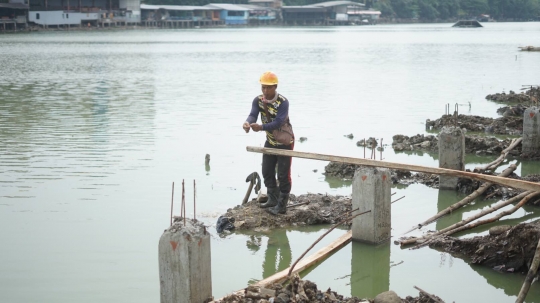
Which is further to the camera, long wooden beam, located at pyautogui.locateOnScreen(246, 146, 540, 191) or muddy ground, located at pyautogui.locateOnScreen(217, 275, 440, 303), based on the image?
long wooden beam, located at pyautogui.locateOnScreen(246, 146, 540, 191)

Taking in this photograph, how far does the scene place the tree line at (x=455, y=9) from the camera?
17200cm

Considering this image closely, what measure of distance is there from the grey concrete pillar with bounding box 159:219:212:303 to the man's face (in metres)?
2.82

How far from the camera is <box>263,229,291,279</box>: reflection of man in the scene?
787cm

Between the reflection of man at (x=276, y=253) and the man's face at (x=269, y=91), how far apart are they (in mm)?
1614

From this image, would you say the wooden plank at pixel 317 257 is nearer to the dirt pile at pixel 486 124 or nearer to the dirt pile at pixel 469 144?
the dirt pile at pixel 469 144

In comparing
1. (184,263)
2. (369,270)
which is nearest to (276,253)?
(369,270)

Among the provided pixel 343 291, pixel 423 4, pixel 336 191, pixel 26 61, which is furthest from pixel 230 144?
pixel 423 4

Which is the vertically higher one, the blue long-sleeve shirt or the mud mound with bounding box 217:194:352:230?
the blue long-sleeve shirt

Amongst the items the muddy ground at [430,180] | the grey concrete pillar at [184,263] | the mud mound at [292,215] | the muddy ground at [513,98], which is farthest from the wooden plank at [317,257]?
the muddy ground at [513,98]

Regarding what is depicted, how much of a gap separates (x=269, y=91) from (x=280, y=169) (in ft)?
3.05

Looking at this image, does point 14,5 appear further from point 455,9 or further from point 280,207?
point 455,9

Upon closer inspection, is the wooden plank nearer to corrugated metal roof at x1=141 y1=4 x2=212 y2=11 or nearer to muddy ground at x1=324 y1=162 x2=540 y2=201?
muddy ground at x1=324 y1=162 x2=540 y2=201

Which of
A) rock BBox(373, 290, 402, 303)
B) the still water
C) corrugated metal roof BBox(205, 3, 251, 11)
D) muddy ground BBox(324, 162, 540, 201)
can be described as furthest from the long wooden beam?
corrugated metal roof BBox(205, 3, 251, 11)

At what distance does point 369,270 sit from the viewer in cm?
768
